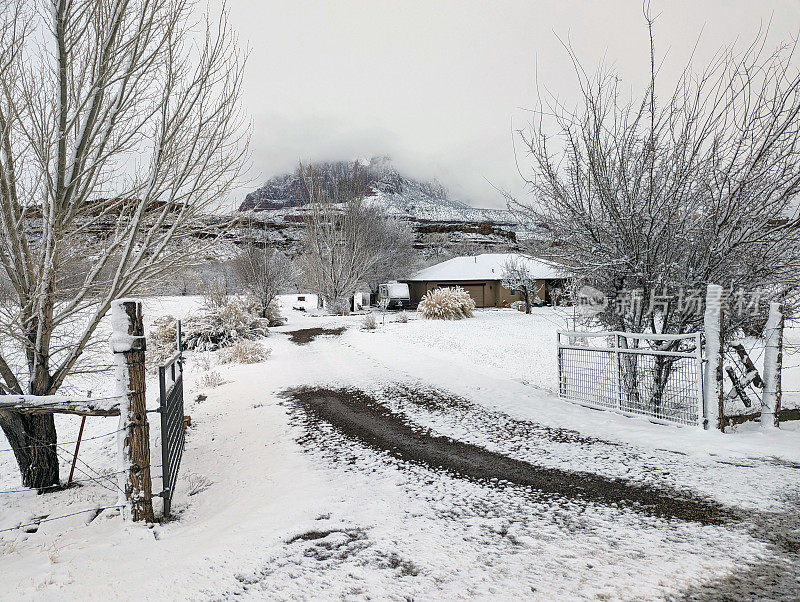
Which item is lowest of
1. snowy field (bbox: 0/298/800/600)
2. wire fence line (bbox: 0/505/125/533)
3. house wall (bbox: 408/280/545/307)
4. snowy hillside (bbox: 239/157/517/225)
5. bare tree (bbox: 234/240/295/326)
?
wire fence line (bbox: 0/505/125/533)

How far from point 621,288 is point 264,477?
6.07 metres

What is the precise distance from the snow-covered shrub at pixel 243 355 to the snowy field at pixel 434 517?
20.7 ft

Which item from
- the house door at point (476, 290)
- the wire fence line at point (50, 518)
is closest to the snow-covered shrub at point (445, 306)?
the house door at point (476, 290)

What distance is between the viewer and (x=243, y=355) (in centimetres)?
1425

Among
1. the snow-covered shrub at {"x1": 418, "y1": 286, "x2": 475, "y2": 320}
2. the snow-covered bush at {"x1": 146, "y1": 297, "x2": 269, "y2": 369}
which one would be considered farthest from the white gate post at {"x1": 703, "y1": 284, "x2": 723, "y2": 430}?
the snow-covered shrub at {"x1": 418, "y1": 286, "x2": 475, "y2": 320}

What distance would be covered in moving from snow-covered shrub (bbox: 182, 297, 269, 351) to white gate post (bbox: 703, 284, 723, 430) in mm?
15684

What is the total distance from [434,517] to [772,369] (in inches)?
208

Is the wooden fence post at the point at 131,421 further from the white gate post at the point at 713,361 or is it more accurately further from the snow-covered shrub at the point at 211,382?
the snow-covered shrub at the point at 211,382

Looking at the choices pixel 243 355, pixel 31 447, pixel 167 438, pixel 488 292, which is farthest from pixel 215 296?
pixel 488 292

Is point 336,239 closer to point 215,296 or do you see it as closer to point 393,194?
point 215,296

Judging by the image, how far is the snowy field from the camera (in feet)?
9.39

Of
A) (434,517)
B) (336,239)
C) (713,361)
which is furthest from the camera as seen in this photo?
(336,239)

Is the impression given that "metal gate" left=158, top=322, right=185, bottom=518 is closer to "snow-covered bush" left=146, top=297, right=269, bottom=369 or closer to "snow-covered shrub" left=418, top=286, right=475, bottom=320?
"snow-covered bush" left=146, top=297, right=269, bottom=369

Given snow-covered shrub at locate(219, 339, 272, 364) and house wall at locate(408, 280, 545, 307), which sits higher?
house wall at locate(408, 280, 545, 307)
